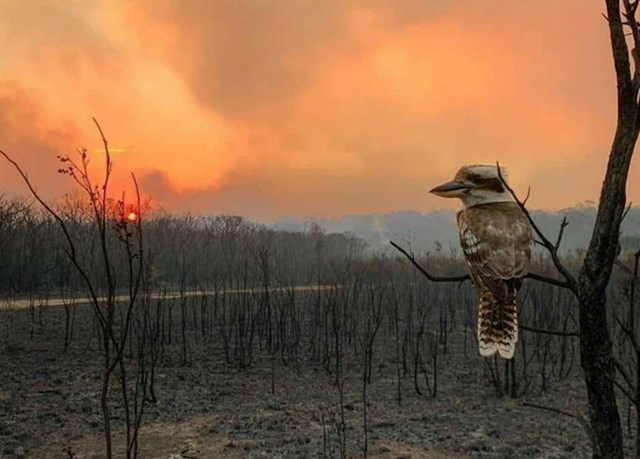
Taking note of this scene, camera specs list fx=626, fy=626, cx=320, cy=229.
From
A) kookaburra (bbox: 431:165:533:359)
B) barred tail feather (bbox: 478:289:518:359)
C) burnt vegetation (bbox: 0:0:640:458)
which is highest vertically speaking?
kookaburra (bbox: 431:165:533:359)

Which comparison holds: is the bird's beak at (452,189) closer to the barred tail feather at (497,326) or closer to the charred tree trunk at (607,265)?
the barred tail feather at (497,326)

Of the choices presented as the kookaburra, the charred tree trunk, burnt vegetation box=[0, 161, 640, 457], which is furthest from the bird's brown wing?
burnt vegetation box=[0, 161, 640, 457]

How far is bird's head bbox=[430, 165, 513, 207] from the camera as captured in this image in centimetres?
104

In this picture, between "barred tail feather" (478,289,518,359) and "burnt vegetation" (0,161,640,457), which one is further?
"burnt vegetation" (0,161,640,457)

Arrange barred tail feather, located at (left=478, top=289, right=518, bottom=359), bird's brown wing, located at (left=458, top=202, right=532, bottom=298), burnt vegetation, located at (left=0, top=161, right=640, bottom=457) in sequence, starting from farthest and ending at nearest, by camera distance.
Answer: burnt vegetation, located at (left=0, top=161, right=640, bottom=457) < bird's brown wing, located at (left=458, top=202, right=532, bottom=298) < barred tail feather, located at (left=478, top=289, right=518, bottom=359)

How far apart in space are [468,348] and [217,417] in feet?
25.4

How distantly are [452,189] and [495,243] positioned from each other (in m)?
0.11

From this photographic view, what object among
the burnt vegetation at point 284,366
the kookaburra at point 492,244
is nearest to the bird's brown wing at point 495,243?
the kookaburra at point 492,244

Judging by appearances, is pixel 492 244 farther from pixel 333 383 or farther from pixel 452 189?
pixel 333 383

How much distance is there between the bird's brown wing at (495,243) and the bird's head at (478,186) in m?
0.01

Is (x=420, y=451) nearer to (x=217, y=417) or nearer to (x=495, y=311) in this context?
(x=217, y=417)

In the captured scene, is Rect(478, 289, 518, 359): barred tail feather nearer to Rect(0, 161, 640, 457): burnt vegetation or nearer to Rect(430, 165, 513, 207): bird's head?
Rect(430, 165, 513, 207): bird's head

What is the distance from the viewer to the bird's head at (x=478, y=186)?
3.40ft

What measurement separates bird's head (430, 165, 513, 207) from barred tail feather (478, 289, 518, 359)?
17 cm
